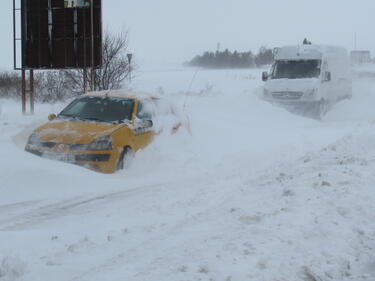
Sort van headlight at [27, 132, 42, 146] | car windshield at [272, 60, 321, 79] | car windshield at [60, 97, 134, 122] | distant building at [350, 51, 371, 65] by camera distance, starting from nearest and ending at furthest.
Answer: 1. van headlight at [27, 132, 42, 146]
2. car windshield at [60, 97, 134, 122]
3. car windshield at [272, 60, 321, 79]
4. distant building at [350, 51, 371, 65]

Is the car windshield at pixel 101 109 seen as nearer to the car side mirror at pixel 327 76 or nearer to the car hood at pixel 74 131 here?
the car hood at pixel 74 131

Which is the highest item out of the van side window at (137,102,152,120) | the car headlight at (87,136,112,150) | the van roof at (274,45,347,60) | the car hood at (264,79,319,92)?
the van roof at (274,45,347,60)

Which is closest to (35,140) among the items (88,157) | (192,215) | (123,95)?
(88,157)

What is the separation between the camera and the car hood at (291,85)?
1884 centimetres

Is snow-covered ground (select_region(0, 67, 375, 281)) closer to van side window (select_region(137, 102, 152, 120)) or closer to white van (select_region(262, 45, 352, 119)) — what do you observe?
van side window (select_region(137, 102, 152, 120))

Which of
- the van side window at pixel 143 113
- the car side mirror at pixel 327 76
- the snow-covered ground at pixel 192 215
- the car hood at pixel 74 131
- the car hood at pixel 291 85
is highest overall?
the car side mirror at pixel 327 76

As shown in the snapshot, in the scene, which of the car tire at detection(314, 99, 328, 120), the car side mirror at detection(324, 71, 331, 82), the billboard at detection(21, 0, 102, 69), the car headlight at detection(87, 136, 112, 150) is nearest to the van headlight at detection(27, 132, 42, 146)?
the car headlight at detection(87, 136, 112, 150)

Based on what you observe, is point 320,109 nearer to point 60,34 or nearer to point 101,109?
point 60,34

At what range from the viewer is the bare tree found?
2122 cm

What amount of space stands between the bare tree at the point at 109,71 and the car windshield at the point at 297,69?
21.3 feet

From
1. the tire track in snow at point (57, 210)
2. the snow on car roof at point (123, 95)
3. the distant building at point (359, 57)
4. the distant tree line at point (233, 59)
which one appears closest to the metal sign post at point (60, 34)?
the snow on car roof at point (123, 95)

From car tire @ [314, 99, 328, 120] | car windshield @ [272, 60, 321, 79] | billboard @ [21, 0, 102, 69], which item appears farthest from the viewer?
car windshield @ [272, 60, 321, 79]

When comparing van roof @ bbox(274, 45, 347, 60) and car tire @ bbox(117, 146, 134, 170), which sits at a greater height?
van roof @ bbox(274, 45, 347, 60)

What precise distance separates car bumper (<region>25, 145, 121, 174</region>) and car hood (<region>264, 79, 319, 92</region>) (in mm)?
11459
